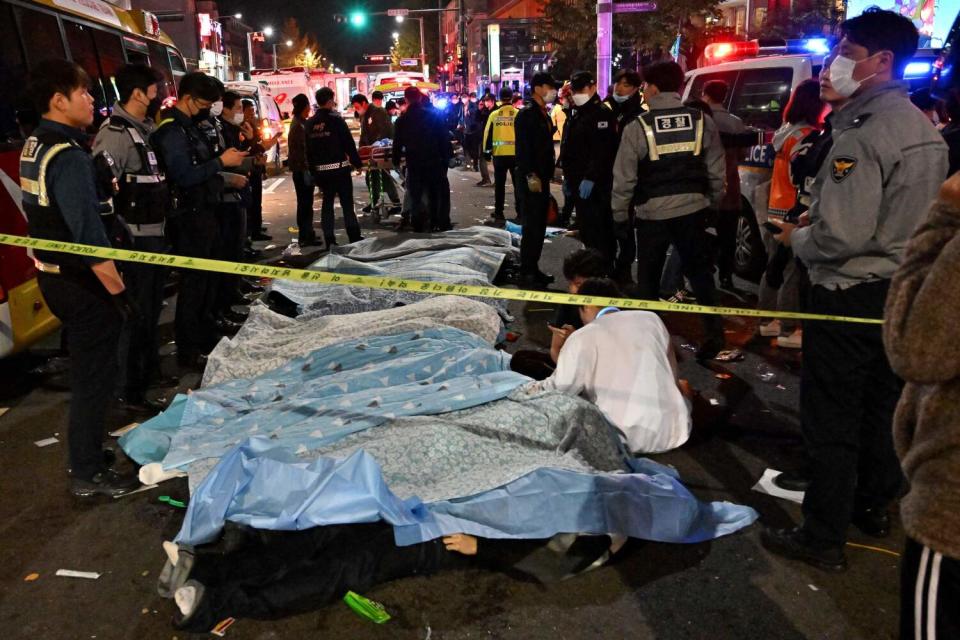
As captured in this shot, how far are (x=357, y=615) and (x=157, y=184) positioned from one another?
11.5ft

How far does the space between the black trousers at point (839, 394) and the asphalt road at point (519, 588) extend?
0.93 feet

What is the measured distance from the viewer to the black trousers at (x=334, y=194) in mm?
10227

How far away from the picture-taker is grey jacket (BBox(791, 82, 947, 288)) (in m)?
2.81

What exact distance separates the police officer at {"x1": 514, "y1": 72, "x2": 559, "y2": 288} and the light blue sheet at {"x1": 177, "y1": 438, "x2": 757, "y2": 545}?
494 centimetres

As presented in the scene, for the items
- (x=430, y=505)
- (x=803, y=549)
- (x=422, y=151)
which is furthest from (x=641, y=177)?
(x=422, y=151)

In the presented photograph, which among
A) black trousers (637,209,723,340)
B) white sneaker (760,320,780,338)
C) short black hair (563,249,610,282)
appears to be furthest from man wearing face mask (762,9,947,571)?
white sneaker (760,320,780,338)

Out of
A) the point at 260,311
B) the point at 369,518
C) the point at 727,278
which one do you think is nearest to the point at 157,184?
the point at 260,311

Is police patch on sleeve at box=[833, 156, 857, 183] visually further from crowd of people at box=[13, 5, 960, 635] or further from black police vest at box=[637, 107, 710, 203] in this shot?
black police vest at box=[637, 107, 710, 203]

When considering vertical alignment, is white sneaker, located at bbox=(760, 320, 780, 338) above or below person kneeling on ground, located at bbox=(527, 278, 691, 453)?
below

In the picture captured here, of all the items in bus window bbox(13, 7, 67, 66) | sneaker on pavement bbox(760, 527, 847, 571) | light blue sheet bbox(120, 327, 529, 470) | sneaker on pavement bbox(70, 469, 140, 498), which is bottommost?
sneaker on pavement bbox(760, 527, 847, 571)

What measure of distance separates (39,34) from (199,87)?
2157mm

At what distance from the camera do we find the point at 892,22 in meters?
2.97

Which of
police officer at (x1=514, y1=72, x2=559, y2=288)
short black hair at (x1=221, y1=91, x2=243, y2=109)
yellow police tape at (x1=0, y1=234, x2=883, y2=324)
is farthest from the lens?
short black hair at (x1=221, y1=91, x2=243, y2=109)

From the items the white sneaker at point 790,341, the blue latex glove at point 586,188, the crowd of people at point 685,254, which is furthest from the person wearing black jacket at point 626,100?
the white sneaker at point 790,341
